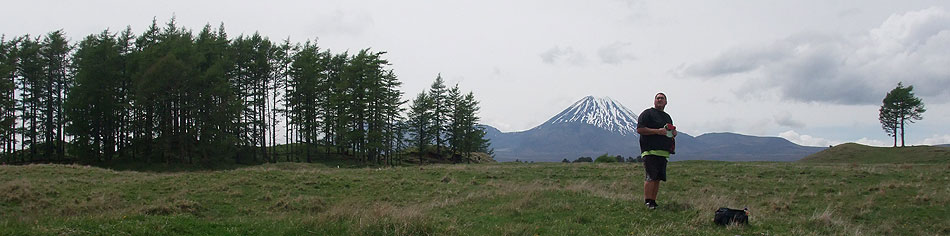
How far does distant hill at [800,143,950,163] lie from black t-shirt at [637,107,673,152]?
47.6 m

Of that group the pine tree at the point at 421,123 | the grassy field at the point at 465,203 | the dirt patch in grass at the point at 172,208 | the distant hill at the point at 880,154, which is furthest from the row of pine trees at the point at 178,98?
the distant hill at the point at 880,154

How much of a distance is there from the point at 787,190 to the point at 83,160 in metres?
48.6

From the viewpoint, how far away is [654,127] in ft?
29.1

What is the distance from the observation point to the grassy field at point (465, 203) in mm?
7570

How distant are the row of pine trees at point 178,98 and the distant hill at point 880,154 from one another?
44992 millimetres

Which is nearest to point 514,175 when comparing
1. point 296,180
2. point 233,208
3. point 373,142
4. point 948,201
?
point 296,180

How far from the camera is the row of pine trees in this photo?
121 ft

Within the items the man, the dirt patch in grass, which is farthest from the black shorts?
the dirt patch in grass

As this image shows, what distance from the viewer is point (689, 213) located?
8.45m

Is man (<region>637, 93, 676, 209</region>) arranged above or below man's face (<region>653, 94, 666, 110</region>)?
below

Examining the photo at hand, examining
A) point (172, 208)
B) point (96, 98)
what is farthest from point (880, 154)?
point (96, 98)

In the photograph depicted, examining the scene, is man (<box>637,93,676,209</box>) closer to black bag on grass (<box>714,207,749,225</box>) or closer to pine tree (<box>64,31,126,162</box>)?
black bag on grass (<box>714,207,749,225</box>)

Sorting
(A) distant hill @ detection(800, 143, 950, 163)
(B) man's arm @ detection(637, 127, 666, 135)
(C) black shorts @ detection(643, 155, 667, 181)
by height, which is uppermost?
(B) man's arm @ detection(637, 127, 666, 135)

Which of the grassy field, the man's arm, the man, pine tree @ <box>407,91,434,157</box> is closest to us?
the grassy field
